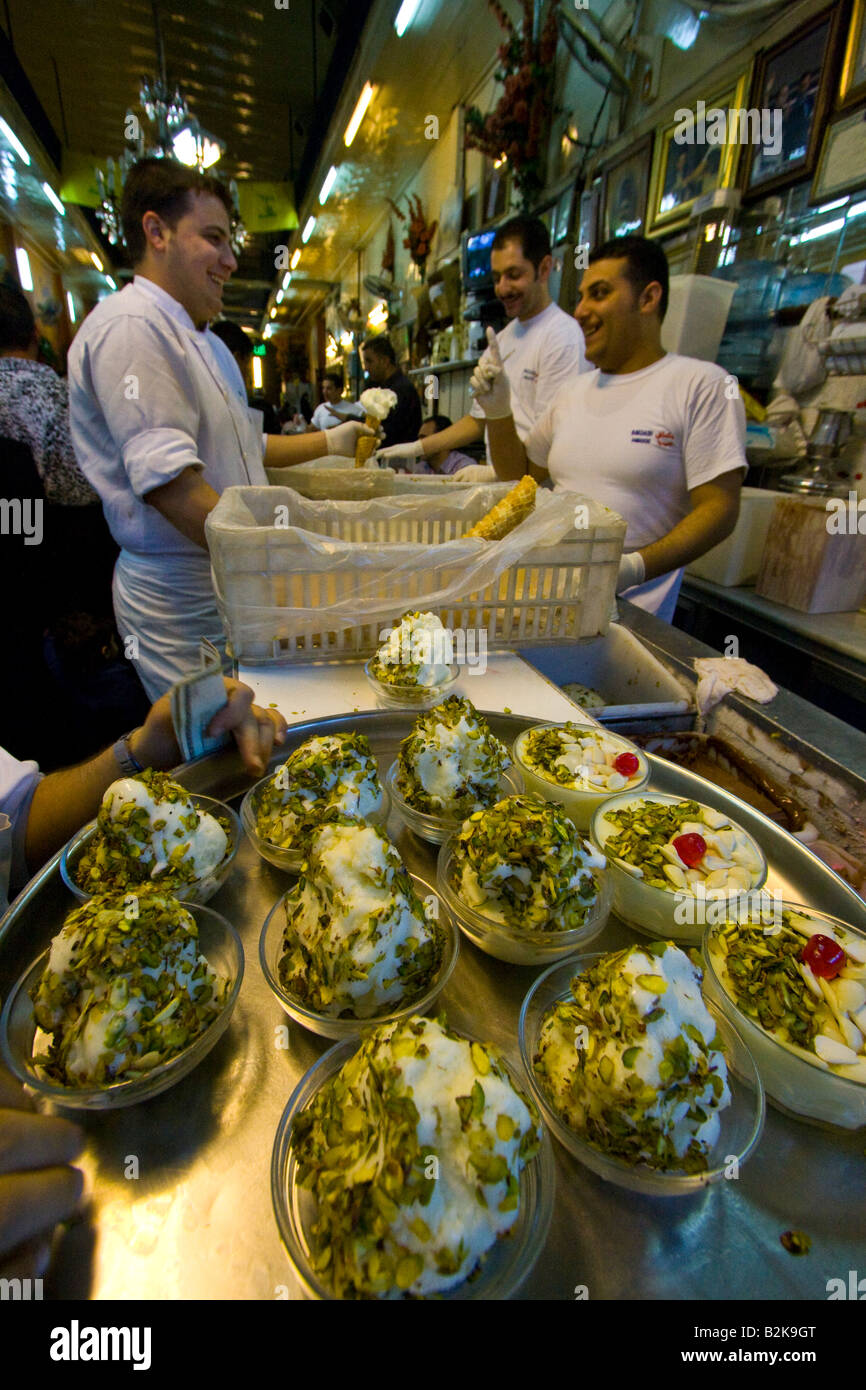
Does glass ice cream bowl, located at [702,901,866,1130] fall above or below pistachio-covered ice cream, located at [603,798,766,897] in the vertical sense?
below

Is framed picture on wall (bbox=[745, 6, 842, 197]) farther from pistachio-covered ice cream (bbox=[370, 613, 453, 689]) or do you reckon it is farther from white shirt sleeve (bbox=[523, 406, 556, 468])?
pistachio-covered ice cream (bbox=[370, 613, 453, 689])

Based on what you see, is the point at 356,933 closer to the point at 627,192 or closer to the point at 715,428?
the point at 715,428

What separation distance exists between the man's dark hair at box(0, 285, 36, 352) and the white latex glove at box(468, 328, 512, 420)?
96.1 inches

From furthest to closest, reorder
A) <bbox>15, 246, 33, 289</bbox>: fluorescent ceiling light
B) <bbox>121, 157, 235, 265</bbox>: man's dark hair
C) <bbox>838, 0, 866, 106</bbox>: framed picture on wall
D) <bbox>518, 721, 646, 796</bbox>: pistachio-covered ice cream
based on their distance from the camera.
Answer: <bbox>15, 246, 33, 289</bbox>: fluorescent ceiling light, <bbox>838, 0, 866, 106</bbox>: framed picture on wall, <bbox>121, 157, 235, 265</bbox>: man's dark hair, <bbox>518, 721, 646, 796</bbox>: pistachio-covered ice cream

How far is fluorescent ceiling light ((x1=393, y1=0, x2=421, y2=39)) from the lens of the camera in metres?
4.91

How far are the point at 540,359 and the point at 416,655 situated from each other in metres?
3.13

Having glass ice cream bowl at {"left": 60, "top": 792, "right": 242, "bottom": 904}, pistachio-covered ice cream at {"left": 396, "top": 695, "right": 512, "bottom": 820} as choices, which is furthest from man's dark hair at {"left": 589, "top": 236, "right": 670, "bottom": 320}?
glass ice cream bowl at {"left": 60, "top": 792, "right": 242, "bottom": 904}

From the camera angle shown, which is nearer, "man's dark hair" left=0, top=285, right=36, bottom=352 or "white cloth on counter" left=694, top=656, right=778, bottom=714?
"white cloth on counter" left=694, top=656, right=778, bottom=714

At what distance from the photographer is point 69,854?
40.4 inches

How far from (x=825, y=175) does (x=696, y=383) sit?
165 centimetres

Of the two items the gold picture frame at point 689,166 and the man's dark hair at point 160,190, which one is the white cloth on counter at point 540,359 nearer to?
the gold picture frame at point 689,166

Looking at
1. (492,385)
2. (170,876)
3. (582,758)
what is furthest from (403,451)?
(170,876)

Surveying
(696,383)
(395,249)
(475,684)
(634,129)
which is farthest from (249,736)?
(395,249)

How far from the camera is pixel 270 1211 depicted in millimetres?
642
